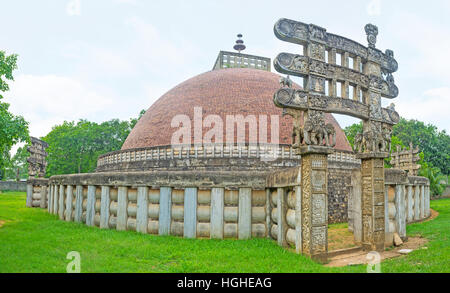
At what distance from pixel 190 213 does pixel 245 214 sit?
1339 mm

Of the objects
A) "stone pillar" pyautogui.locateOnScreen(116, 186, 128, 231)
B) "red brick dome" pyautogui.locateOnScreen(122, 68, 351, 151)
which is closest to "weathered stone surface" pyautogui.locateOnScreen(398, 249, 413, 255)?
"stone pillar" pyautogui.locateOnScreen(116, 186, 128, 231)

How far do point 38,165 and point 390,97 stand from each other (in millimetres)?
18099

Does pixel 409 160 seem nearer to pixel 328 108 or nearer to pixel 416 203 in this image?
pixel 416 203

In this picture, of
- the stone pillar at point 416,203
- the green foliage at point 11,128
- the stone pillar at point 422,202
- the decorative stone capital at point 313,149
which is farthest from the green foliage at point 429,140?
the green foliage at point 11,128

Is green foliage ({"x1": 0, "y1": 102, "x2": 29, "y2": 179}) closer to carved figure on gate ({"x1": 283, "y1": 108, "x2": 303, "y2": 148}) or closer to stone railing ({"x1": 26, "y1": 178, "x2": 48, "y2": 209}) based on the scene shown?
stone railing ({"x1": 26, "y1": 178, "x2": 48, "y2": 209})

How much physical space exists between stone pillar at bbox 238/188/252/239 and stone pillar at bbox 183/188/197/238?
3.59 ft

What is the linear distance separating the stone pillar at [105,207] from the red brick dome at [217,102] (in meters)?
9.08

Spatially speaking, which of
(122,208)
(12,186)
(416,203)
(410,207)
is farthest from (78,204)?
(12,186)

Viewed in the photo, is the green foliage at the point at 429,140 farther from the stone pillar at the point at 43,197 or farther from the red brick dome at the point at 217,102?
the stone pillar at the point at 43,197

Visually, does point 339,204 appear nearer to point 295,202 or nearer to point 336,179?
point 336,179

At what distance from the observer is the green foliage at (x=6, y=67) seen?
35.4ft

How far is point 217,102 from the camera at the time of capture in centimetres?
1941

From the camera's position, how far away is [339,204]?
14.9m

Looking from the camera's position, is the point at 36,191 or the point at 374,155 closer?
the point at 374,155
